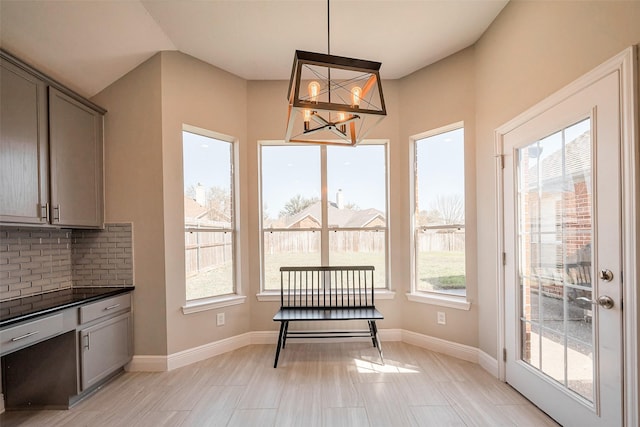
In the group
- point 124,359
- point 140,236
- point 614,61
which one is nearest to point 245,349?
point 124,359

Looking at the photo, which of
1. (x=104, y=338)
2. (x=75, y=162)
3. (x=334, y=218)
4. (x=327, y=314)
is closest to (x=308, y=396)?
(x=327, y=314)

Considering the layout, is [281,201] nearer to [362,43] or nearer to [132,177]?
[132,177]

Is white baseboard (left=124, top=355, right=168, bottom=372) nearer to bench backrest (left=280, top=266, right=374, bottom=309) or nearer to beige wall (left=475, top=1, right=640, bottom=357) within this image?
bench backrest (left=280, top=266, right=374, bottom=309)

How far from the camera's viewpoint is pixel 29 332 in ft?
6.23

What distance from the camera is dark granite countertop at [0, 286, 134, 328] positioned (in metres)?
1.87

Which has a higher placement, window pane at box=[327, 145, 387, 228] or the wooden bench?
window pane at box=[327, 145, 387, 228]

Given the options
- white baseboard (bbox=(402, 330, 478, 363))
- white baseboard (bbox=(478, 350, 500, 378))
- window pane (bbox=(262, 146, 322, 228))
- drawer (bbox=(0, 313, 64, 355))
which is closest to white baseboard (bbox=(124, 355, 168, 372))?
drawer (bbox=(0, 313, 64, 355))

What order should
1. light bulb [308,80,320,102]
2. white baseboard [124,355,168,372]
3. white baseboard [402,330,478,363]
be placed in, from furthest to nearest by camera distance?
white baseboard [402,330,478,363] → white baseboard [124,355,168,372] → light bulb [308,80,320,102]

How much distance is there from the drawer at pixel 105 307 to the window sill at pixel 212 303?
1.63 feet

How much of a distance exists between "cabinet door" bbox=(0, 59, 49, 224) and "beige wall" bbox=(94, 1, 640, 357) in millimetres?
607

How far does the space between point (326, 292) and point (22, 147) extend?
2905 mm

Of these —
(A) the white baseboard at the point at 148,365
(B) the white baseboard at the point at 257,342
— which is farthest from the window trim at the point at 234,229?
(A) the white baseboard at the point at 148,365

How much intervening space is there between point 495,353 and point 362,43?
→ 3038 mm

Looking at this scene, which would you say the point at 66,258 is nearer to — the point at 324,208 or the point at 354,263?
the point at 324,208
